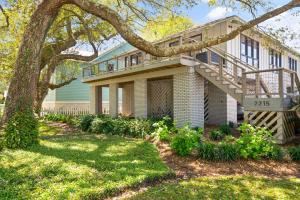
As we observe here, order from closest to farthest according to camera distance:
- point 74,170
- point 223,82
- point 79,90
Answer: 1. point 74,170
2. point 223,82
3. point 79,90

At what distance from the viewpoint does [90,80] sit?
22141 mm

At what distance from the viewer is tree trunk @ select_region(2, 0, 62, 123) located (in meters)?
9.40

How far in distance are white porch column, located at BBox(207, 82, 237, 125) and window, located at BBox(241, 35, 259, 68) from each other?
3008 millimetres

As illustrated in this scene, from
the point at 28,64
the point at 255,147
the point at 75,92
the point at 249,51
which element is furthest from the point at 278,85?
the point at 75,92

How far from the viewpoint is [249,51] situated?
Answer: 17703 millimetres

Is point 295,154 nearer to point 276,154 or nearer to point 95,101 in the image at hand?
point 276,154

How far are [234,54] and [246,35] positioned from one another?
85.0 inches

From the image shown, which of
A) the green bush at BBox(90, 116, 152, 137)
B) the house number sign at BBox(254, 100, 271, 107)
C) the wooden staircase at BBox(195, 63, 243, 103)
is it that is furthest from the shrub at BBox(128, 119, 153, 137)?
the house number sign at BBox(254, 100, 271, 107)

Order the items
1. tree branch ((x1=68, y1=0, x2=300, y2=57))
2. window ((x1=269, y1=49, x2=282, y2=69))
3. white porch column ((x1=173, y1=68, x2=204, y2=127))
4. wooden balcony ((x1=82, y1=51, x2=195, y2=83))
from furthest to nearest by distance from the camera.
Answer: window ((x1=269, y1=49, x2=282, y2=69)) → white porch column ((x1=173, y1=68, x2=204, y2=127)) → wooden balcony ((x1=82, y1=51, x2=195, y2=83)) → tree branch ((x1=68, y1=0, x2=300, y2=57))

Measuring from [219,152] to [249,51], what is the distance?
11713 mm

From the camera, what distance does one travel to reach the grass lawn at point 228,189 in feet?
16.9

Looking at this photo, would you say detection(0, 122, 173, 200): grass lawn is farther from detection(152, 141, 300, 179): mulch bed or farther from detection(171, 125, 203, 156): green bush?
detection(171, 125, 203, 156): green bush

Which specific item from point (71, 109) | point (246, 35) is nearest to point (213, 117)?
point (246, 35)

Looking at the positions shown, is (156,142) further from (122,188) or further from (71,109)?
(71,109)
